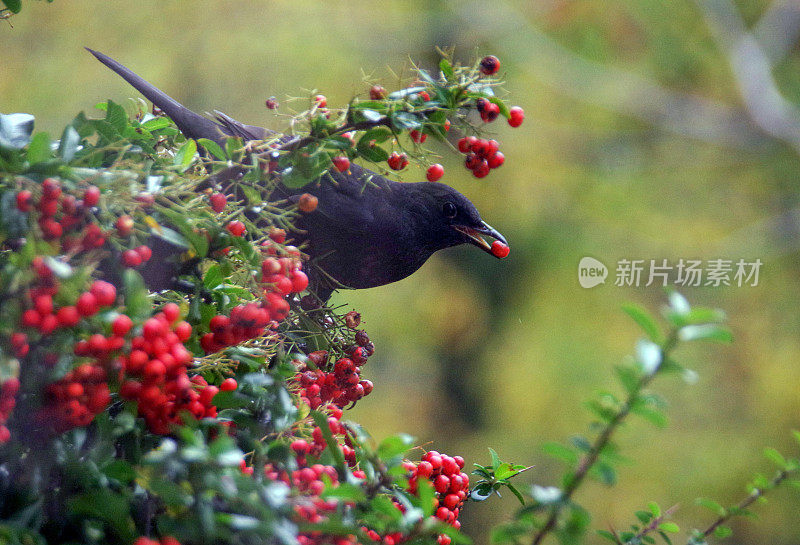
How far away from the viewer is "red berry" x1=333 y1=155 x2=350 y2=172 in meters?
0.98

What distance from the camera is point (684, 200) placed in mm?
5734

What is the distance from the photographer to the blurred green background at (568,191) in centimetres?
506

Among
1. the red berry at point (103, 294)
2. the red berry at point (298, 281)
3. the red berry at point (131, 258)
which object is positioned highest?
the red berry at point (298, 281)

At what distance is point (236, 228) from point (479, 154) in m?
0.45

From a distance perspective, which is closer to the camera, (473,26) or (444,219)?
(444,219)

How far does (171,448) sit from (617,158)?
5518 mm

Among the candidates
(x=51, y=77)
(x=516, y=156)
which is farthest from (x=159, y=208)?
(x=516, y=156)

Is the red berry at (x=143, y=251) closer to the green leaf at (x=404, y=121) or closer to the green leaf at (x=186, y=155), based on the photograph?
the green leaf at (x=186, y=155)

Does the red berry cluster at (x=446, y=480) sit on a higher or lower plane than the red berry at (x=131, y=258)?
lower

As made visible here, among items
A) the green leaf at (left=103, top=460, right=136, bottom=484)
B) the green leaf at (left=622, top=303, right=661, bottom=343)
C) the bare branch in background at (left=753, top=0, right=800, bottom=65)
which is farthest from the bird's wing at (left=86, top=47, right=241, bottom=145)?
the bare branch in background at (left=753, top=0, right=800, bottom=65)

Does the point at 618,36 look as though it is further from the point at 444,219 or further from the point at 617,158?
the point at 444,219

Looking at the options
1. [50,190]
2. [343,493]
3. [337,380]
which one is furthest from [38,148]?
[337,380]

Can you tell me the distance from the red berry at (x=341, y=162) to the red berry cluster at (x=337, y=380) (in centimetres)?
30

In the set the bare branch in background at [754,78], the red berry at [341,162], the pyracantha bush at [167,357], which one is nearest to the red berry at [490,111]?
the pyracantha bush at [167,357]
